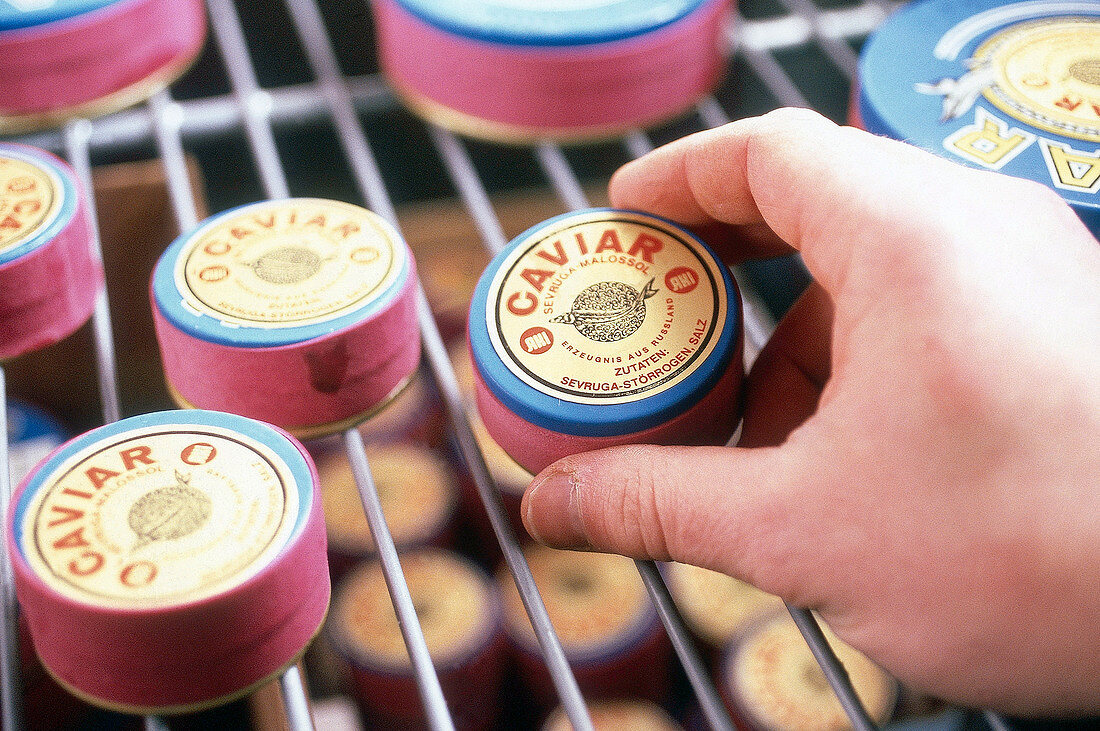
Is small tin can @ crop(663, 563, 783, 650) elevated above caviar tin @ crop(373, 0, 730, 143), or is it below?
below

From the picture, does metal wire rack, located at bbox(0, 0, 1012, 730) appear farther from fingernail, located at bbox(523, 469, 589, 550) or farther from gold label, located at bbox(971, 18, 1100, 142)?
gold label, located at bbox(971, 18, 1100, 142)

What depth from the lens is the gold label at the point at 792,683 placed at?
91 cm

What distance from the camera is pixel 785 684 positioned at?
94cm

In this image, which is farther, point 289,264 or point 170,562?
point 289,264

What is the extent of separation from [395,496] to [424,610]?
146 mm

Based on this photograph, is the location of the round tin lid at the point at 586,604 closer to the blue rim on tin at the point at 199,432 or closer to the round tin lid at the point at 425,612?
the round tin lid at the point at 425,612

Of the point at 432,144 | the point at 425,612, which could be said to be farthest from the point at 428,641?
the point at 432,144

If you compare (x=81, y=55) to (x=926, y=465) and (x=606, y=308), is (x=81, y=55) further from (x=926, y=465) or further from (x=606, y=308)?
(x=926, y=465)

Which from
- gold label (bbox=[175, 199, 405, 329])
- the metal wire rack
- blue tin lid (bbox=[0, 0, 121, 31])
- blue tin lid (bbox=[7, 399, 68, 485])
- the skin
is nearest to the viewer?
the skin

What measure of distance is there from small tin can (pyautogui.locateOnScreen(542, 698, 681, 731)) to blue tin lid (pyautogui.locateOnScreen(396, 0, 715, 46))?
0.62 m

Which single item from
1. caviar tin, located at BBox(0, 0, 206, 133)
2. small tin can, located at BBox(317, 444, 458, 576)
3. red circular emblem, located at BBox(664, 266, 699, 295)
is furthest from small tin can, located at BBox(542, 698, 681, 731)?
caviar tin, located at BBox(0, 0, 206, 133)

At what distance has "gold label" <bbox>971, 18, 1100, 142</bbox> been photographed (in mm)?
847

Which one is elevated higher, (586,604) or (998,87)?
(998,87)

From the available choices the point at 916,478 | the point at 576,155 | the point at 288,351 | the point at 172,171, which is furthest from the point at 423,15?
the point at 916,478
